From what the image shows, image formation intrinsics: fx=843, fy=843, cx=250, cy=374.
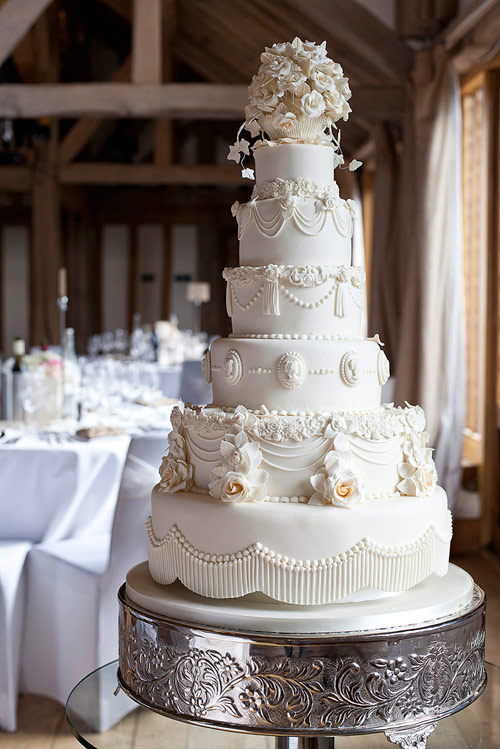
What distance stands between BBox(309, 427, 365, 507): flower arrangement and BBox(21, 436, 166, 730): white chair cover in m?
1.25

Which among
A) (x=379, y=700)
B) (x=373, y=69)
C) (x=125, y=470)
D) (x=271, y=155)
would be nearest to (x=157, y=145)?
(x=373, y=69)

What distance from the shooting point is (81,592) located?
2.86m

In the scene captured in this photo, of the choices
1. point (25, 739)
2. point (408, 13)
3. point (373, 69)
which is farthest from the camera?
point (373, 69)

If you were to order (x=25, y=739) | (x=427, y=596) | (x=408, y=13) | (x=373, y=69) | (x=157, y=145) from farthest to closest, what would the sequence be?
(x=157, y=145), (x=373, y=69), (x=408, y=13), (x=25, y=739), (x=427, y=596)

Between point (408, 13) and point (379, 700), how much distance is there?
4434 millimetres

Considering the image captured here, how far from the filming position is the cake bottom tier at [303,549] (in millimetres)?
1520

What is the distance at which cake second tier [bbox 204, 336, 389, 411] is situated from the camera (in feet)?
5.55

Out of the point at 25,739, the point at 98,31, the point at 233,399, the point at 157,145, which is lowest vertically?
the point at 25,739

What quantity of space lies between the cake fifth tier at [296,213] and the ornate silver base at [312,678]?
0.76 meters

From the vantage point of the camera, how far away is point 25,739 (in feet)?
8.91

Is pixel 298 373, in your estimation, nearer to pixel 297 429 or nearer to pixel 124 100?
pixel 297 429

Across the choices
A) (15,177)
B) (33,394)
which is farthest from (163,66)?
(33,394)

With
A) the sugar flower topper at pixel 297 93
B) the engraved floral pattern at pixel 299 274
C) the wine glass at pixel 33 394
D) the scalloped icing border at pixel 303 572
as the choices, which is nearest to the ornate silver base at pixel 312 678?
the scalloped icing border at pixel 303 572

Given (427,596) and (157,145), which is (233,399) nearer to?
(427,596)
